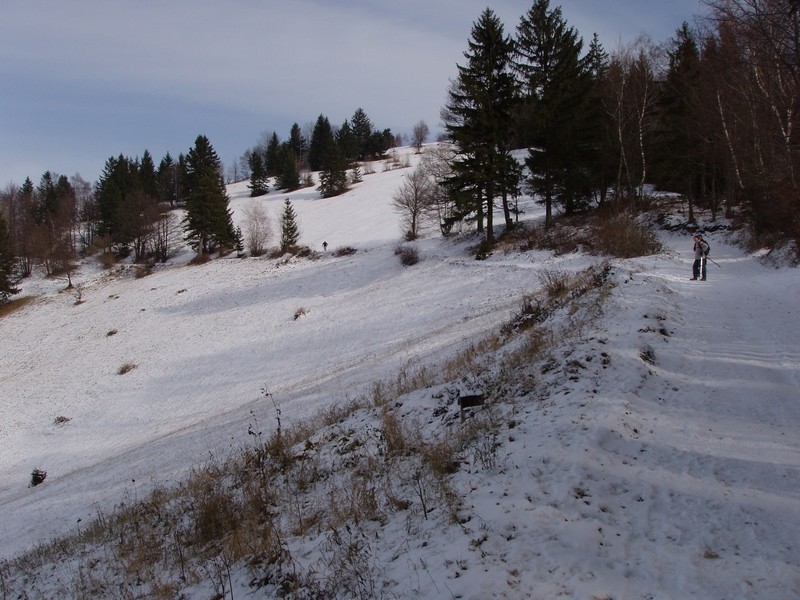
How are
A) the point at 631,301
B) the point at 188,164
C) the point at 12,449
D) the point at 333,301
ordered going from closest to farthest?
1. the point at 631,301
2. the point at 12,449
3. the point at 333,301
4. the point at 188,164

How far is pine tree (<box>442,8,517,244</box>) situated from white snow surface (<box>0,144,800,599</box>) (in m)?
5.55

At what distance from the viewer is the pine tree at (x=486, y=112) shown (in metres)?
31.3

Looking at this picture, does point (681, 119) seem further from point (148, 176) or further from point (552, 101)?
point (148, 176)

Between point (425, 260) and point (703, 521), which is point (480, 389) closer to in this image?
point (703, 521)

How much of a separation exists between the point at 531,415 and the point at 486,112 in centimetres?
2941

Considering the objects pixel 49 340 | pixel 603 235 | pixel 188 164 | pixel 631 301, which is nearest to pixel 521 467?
pixel 631 301

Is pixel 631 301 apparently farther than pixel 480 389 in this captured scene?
Yes

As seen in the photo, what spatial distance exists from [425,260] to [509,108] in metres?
11.9

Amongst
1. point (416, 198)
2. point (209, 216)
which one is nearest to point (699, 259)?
point (416, 198)

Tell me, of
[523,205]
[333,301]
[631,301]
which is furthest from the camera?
[523,205]

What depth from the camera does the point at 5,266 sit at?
166 feet

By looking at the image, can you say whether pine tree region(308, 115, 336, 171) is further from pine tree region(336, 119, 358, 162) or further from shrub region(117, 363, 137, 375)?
shrub region(117, 363, 137, 375)

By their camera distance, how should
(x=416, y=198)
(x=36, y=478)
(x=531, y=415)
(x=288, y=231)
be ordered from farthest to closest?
(x=288, y=231), (x=416, y=198), (x=36, y=478), (x=531, y=415)

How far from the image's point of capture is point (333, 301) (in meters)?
30.8
